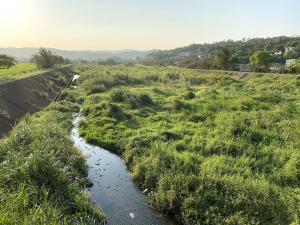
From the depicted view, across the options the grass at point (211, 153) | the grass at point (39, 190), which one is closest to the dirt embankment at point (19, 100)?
the grass at point (211, 153)

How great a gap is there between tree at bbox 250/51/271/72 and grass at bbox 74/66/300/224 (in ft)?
112

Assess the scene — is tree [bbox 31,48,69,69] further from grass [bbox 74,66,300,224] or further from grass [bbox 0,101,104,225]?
grass [bbox 0,101,104,225]

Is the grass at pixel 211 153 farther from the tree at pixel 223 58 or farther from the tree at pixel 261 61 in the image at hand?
the tree at pixel 223 58

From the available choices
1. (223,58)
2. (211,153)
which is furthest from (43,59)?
(211,153)

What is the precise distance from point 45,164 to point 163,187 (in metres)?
4.77

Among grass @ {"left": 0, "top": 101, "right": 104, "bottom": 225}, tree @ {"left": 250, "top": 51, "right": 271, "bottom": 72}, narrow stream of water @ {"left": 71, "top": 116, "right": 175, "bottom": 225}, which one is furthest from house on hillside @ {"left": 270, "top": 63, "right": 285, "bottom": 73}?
grass @ {"left": 0, "top": 101, "right": 104, "bottom": 225}

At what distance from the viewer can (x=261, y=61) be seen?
205ft

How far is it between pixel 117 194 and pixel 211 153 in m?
5.78

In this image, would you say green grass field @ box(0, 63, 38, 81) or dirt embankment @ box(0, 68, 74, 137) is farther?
green grass field @ box(0, 63, 38, 81)

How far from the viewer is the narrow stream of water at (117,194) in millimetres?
11352

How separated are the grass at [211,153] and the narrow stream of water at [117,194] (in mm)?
473

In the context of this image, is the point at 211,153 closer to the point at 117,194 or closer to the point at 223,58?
the point at 117,194

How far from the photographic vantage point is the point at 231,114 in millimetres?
22859

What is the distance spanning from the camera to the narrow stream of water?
1135 centimetres
